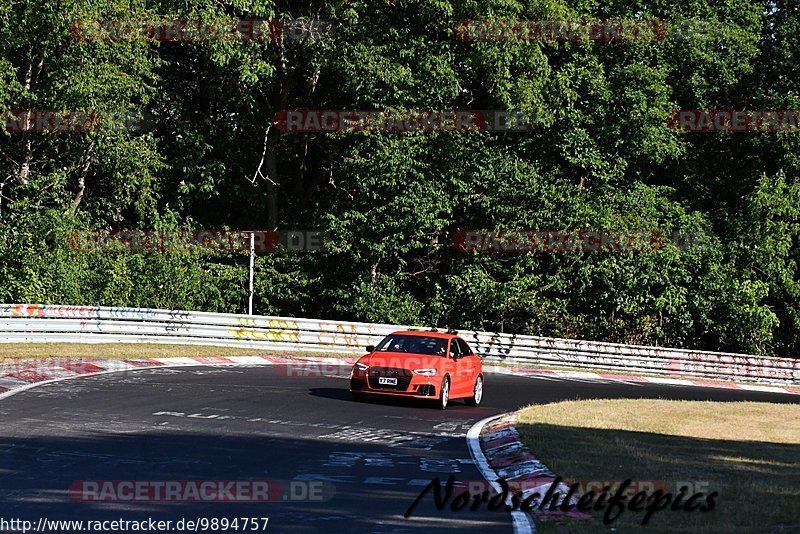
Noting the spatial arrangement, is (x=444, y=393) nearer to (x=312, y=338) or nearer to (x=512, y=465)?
(x=512, y=465)

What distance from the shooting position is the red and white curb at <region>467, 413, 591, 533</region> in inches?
368

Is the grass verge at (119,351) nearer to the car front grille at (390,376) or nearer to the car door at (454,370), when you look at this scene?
the car front grille at (390,376)

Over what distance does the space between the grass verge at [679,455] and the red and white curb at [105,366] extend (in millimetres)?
8218

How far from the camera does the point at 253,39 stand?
3584cm

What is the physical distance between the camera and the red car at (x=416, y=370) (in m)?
18.7

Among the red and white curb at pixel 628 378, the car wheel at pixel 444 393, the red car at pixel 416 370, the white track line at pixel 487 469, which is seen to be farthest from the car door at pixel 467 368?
the red and white curb at pixel 628 378

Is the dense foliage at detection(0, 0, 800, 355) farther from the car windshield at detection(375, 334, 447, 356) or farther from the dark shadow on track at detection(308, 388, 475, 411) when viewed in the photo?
the car windshield at detection(375, 334, 447, 356)

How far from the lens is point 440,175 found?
37281mm

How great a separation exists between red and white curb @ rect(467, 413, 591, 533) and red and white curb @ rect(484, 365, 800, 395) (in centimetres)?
1485

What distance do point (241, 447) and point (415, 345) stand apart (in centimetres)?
766

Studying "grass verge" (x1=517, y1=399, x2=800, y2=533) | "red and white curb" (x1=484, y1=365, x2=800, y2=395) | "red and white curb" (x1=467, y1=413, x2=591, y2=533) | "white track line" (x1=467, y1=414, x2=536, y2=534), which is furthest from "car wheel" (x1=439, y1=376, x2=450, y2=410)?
"red and white curb" (x1=484, y1=365, x2=800, y2=395)

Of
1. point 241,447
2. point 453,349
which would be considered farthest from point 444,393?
point 241,447

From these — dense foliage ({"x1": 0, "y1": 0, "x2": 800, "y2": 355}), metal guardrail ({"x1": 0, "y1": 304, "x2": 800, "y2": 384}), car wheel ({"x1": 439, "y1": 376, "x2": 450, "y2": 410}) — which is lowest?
metal guardrail ({"x1": 0, "y1": 304, "x2": 800, "y2": 384})

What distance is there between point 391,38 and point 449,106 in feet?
10.3
